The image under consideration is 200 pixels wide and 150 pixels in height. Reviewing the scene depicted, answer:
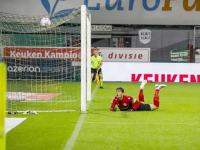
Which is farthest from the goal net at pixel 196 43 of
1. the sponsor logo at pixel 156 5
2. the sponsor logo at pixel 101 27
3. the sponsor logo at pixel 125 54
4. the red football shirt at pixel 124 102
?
the red football shirt at pixel 124 102

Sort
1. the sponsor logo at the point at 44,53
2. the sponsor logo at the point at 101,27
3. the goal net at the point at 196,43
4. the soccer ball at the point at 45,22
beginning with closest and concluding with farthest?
the soccer ball at the point at 45,22
the sponsor logo at the point at 44,53
the goal net at the point at 196,43
the sponsor logo at the point at 101,27

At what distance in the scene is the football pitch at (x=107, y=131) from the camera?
5125 mm

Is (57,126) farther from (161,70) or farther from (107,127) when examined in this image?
(161,70)

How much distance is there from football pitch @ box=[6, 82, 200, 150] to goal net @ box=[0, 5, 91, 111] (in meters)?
1.61

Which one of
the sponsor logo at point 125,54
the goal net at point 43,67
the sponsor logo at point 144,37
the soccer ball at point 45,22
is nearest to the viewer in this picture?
the soccer ball at point 45,22

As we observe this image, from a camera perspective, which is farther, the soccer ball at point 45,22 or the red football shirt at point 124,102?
the soccer ball at point 45,22

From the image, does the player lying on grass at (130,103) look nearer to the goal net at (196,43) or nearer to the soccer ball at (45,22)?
the soccer ball at (45,22)

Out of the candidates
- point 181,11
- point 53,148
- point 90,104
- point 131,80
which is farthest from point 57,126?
point 181,11

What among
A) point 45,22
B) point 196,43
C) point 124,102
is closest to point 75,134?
point 124,102

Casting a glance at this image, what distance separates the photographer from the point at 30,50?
1909cm

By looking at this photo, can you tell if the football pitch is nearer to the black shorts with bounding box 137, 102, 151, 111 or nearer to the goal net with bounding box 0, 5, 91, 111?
the black shorts with bounding box 137, 102, 151, 111

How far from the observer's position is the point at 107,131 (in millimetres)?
6113

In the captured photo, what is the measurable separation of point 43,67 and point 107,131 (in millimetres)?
14529

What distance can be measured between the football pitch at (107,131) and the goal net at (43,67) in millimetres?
1605
